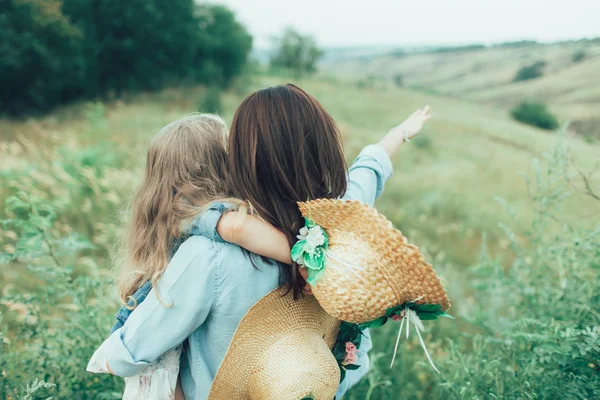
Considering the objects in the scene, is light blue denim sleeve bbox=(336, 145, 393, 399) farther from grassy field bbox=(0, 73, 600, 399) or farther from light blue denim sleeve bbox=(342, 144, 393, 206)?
grassy field bbox=(0, 73, 600, 399)

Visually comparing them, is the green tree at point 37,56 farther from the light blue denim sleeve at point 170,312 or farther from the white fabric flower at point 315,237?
the white fabric flower at point 315,237

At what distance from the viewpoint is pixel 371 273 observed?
123 centimetres

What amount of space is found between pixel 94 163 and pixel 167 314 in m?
5.78

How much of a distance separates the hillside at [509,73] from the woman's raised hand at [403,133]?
7.57 feet

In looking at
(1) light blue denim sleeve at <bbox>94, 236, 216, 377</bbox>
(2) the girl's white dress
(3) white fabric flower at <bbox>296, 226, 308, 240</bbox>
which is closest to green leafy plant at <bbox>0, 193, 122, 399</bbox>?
(2) the girl's white dress

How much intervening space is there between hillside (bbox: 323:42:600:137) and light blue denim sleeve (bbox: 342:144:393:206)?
2.79 m

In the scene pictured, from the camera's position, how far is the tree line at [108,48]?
39.3 feet

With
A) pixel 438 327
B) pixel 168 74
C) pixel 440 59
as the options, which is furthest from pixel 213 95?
pixel 438 327

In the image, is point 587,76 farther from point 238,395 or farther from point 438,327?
point 238,395

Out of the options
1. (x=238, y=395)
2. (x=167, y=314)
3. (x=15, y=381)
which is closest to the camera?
(x=167, y=314)

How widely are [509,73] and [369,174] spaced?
8.40 metres

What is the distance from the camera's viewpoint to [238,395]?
152cm

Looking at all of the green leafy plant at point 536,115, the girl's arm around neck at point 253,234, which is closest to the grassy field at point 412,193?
the green leafy plant at point 536,115

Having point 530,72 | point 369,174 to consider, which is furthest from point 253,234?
point 530,72
